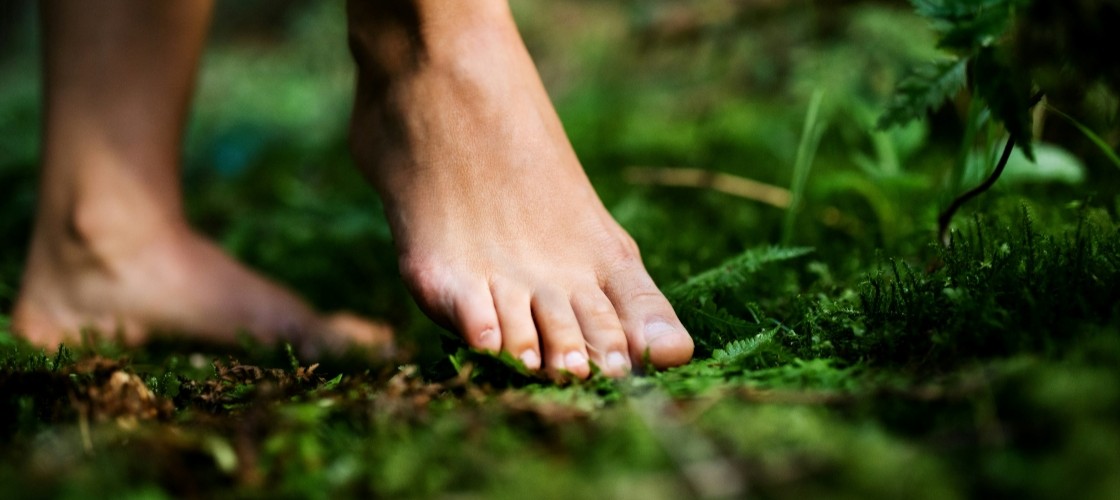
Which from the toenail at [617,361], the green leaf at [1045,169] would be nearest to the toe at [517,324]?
the toenail at [617,361]

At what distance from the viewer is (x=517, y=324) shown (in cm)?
122

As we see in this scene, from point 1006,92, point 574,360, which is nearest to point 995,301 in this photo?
point 1006,92

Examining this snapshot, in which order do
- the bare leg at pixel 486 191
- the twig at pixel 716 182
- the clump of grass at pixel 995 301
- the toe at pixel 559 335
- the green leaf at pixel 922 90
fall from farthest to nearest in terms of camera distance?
the twig at pixel 716 182
the bare leg at pixel 486 191
the toe at pixel 559 335
the green leaf at pixel 922 90
the clump of grass at pixel 995 301

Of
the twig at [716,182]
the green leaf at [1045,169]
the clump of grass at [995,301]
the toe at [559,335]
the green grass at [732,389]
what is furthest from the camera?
the twig at [716,182]

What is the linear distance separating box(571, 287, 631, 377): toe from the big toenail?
0.15 ft

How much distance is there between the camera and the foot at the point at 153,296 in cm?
176

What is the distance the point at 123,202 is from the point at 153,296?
0.83 ft

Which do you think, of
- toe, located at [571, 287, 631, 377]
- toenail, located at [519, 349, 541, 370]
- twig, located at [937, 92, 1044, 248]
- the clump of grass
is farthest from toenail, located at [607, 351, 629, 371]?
twig, located at [937, 92, 1044, 248]

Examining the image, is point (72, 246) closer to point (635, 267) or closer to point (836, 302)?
point (635, 267)

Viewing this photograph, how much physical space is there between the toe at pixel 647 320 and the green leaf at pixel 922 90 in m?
0.45

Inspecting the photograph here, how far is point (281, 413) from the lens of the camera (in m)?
Answer: 0.83

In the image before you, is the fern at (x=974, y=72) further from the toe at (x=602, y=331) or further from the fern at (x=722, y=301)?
the toe at (x=602, y=331)

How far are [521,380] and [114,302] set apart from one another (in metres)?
1.29

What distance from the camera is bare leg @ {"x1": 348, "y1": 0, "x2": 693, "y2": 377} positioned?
125cm
